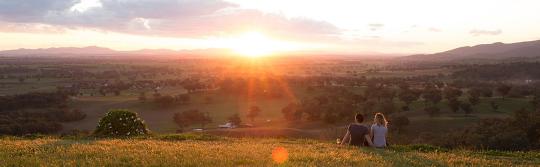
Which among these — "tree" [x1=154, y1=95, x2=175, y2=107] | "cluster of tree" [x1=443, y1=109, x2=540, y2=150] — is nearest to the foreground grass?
"cluster of tree" [x1=443, y1=109, x2=540, y2=150]

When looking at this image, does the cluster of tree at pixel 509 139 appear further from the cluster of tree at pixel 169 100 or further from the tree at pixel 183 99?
the tree at pixel 183 99

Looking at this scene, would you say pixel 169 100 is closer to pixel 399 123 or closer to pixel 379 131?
pixel 399 123

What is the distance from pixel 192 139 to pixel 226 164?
999 centimetres

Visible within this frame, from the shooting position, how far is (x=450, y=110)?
3169 inches

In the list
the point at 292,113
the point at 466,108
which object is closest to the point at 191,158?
the point at 292,113

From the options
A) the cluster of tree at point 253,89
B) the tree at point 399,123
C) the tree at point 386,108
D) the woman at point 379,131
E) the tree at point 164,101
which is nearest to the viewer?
the woman at point 379,131

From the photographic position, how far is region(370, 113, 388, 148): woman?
58.7ft

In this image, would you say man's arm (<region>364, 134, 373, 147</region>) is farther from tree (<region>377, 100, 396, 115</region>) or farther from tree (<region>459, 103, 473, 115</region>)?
tree (<region>377, 100, 396, 115</region>)

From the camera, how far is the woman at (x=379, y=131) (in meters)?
17.9

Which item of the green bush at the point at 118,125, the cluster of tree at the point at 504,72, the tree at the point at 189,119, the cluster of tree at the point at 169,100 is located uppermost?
the green bush at the point at 118,125

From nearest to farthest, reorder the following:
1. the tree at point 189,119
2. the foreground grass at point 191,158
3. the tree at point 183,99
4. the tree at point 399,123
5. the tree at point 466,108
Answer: the foreground grass at point 191,158 → the tree at point 399,123 → the tree at point 466,108 → the tree at point 189,119 → the tree at point 183,99

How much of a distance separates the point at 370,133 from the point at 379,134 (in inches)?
13.7

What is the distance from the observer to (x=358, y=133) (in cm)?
1809

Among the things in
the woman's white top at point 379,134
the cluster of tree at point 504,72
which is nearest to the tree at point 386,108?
the woman's white top at point 379,134
